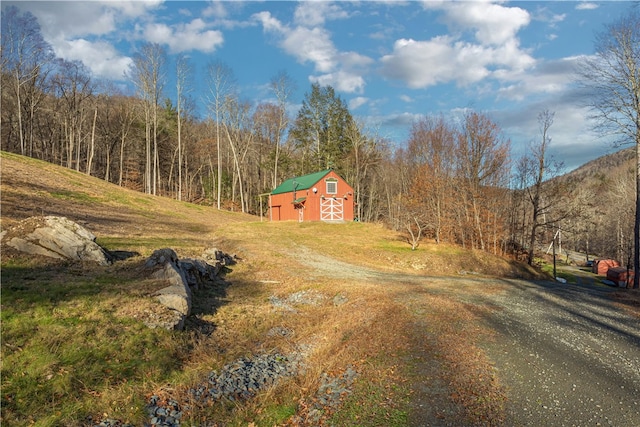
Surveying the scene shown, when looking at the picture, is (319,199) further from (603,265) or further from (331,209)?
(603,265)

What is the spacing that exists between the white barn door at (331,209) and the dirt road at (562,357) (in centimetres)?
2519

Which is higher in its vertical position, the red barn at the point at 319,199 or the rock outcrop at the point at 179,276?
the red barn at the point at 319,199

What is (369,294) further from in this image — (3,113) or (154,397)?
(3,113)

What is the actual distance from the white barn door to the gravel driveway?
27.0m

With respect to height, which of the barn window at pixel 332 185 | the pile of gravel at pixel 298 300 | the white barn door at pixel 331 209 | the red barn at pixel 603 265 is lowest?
the red barn at pixel 603 265

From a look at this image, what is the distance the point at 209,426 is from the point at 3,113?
54.3 metres

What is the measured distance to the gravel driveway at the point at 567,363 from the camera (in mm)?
4857

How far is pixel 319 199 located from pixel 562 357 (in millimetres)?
30903

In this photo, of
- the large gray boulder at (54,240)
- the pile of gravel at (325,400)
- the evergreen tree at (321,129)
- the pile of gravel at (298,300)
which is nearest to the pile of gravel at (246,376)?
the pile of gravel at (325,400)

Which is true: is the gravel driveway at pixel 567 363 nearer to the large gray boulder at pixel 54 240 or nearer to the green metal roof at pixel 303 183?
the large gray boulder at pixel 54 240

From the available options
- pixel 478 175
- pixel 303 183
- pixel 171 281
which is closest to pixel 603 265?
pixel 478 175

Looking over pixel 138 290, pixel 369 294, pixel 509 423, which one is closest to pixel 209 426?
pixel 509 423

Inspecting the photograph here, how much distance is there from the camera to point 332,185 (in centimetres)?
3747

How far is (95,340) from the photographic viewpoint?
6125 millimetres
